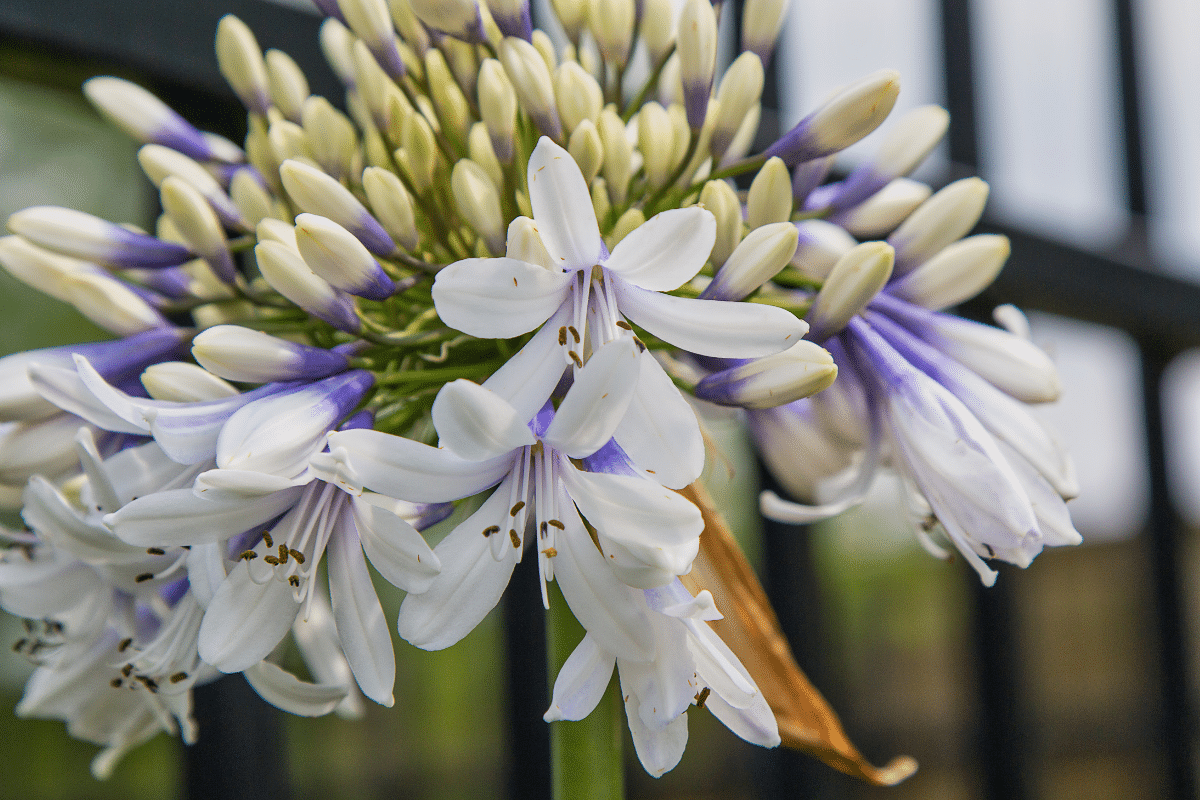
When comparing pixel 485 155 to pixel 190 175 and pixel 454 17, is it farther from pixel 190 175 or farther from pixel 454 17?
pixel 190 175

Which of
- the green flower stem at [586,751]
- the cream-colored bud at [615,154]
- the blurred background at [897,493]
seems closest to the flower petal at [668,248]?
the cream-colored bud at [615,154]

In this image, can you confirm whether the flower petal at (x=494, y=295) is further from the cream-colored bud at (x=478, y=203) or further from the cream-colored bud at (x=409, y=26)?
the cream-colored bud at (x=409, y=26)

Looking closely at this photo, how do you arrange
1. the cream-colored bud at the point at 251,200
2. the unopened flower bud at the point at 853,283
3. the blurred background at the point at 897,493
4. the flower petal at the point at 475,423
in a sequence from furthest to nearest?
the blurred background at the point at 897,493
the cream-colored bud at the point at 251,200
the unopened flower bud at the point at 853,283
the flower petal at the point at 475,423

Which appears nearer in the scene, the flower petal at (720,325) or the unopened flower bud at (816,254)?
the flower petal at (720,325)

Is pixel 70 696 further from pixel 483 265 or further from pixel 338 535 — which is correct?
pixel 483 265

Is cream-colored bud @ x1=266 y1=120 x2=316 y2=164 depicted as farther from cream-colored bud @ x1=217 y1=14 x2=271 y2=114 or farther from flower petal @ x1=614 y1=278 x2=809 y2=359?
flower petal @ x1=614 y1=278 x2=809 y2=359

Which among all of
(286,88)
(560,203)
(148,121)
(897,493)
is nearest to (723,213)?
(560,203)

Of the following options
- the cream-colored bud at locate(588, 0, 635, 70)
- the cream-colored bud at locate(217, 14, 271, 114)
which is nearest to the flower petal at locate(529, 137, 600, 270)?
the cream-colored bud at locate(588, 0, 635, 70)

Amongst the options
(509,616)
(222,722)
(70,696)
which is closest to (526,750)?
(509,616)
